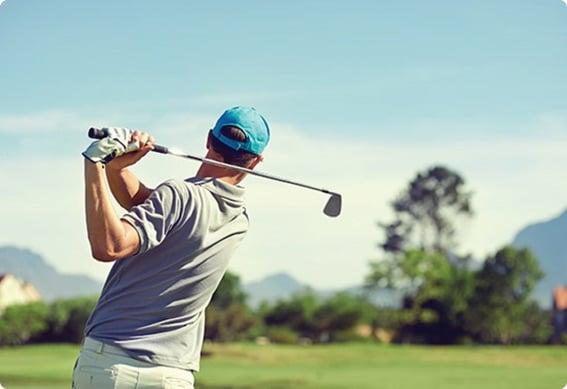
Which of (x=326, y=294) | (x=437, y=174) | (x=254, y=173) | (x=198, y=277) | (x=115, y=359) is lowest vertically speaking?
(x=115, y=359)

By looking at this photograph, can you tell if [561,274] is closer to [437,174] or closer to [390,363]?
[437,174]

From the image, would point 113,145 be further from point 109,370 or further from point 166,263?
point 109,370

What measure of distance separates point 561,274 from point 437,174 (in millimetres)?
114237

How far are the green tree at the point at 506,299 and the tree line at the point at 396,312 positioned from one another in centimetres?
3

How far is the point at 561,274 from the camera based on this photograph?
152750 mm

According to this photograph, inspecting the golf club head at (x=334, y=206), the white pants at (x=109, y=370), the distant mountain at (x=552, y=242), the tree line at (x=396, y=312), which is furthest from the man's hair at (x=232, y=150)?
the distant mountain at (x=552, y=242)

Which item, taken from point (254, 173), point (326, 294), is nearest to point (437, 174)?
point (326, 294)

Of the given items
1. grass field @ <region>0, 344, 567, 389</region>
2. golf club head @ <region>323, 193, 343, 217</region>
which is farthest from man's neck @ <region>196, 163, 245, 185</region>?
grass field @ <region>0, 344, 567, 389</region>

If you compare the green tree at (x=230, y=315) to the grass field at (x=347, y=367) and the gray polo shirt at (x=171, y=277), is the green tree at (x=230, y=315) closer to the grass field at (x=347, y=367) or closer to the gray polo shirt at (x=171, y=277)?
the grass field at (x=347, y=367)

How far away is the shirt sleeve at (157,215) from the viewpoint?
2.01 m

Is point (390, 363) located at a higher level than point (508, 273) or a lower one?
lower

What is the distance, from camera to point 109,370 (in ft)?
6.97

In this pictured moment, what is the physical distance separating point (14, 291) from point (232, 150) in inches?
1194

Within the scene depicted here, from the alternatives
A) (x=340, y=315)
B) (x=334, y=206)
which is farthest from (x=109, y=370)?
(x=340, y=315)
